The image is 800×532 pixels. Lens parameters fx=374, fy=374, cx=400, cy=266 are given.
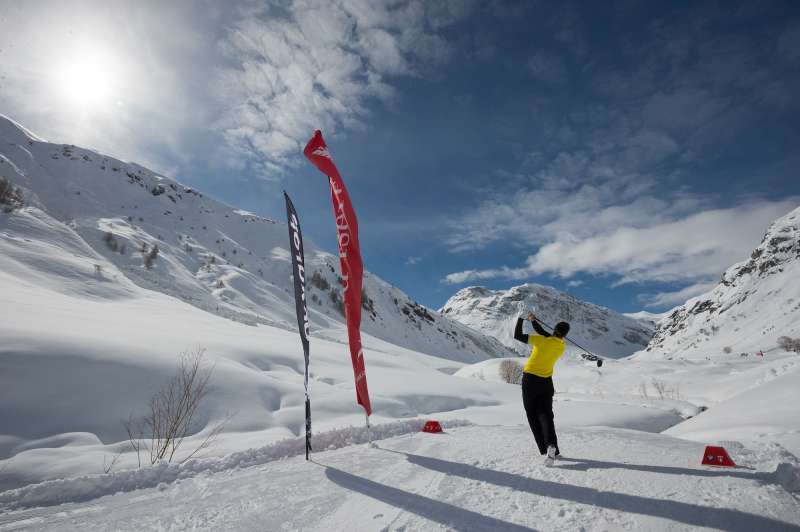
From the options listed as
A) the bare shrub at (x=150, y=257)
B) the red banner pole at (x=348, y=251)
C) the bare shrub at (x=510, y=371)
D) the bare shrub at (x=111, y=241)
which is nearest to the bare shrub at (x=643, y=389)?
the bare shrub at (x=510, y=371)

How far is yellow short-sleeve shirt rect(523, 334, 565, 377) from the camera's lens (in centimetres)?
527

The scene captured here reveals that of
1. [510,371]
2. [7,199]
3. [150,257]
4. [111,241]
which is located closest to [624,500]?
[510,371]

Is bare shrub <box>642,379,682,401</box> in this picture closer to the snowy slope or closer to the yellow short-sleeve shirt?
the snowy slope

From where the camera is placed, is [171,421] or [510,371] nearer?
[171,421]

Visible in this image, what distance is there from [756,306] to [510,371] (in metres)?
110

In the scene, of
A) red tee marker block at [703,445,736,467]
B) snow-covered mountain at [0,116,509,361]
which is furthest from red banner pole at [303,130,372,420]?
snow-covered mountain at [0,116,509,361]

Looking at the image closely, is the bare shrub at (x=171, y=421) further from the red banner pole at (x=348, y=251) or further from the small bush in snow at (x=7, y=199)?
the small bush in snow at (x=7, y=199)

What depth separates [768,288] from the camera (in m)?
105

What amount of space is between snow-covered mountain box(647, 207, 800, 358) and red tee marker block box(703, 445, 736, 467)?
191ft

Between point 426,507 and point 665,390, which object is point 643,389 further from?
point 426,507

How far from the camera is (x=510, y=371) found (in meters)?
27.2

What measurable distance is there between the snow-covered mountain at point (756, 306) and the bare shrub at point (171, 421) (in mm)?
61233

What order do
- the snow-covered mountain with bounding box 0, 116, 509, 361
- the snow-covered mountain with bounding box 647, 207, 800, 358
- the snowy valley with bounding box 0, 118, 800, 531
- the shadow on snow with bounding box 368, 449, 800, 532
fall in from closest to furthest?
the shadow on snow with bounding box 368, 449, 800, 532 < the snowy valley with bounding box 0, 118, 800, 531 < the snow-covered mountain with bounding box 0, 116, 509, 361 < the snow-covered mountain with bounding box 647, 207, 800, 358

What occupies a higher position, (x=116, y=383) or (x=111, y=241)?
(x=111, y=241)
